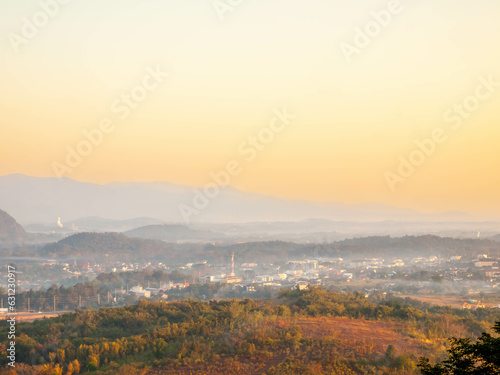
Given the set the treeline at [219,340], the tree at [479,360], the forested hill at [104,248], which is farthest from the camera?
the forested hill at [104,248]

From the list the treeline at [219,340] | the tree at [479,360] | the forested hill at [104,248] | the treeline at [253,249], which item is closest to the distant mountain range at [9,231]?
the forested hill at [104,248]

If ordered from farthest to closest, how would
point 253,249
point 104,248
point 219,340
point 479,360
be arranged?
point 253,249
point 104,248
point 219,340
point 479,360

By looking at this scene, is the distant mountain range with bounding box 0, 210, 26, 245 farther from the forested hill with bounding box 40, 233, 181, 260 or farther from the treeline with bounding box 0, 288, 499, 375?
the treeline with bounding box 0, 288, 499, 375

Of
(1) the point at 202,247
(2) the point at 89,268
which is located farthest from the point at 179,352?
(1) the point at 202,247

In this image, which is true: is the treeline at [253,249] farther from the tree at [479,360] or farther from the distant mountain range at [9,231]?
the tree at [479,360]

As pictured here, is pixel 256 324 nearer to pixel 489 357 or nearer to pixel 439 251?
pixel 489 357

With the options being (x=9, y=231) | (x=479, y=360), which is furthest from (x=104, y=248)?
(x=479, y=360)

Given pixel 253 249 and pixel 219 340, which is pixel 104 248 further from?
pixel 219 340

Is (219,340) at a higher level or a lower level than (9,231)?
lower
